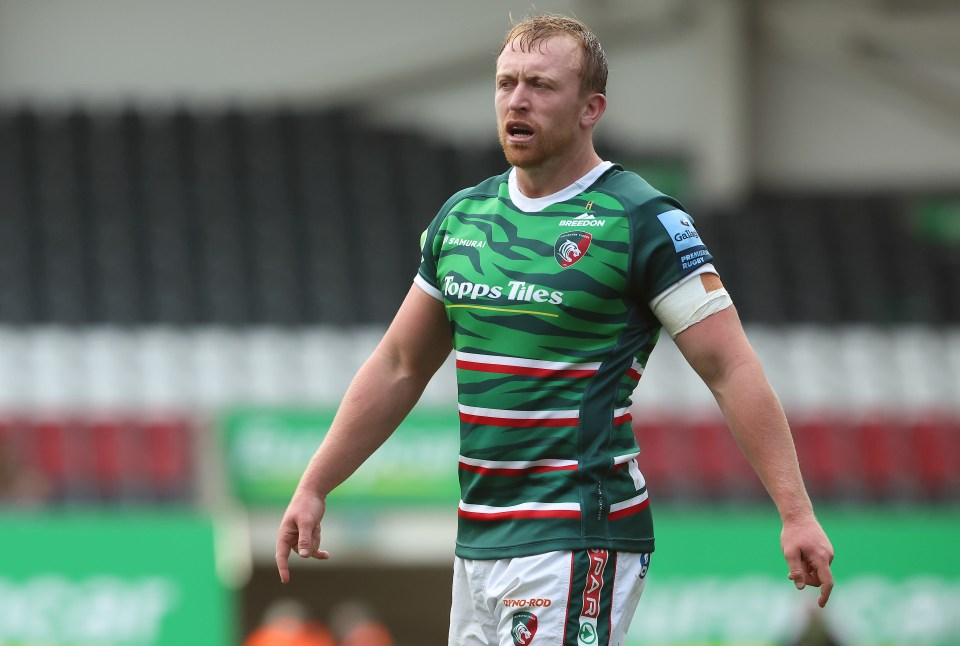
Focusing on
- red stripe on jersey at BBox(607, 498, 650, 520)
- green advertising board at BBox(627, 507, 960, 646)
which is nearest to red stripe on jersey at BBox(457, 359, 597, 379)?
red stripe on jersey at BBox(607, 498, 650, 520)

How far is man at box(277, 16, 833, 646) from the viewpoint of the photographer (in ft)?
9.40

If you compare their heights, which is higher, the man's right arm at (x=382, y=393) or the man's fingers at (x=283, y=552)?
the man's right arm at (x=382, y=393)

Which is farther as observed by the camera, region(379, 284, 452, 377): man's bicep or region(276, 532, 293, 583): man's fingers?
region(379, 284, 452, 377): man's bicep

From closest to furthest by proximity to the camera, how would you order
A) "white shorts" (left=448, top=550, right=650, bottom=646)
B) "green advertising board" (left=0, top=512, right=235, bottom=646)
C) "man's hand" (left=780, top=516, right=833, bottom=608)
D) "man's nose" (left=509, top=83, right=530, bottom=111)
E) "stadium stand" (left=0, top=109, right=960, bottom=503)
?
"man's hand" (left=780, top=516, right=833, bottom=608), "white shorts" (left=448, top=550, right=650, bottom=646), "man's nose" (left=509, top=83, right=530, bottom=111), "green advertising board" (left=0, top=512, right=235, bottom=646), "stadium stand" (left=0, top=109, right=960, bottom=503)

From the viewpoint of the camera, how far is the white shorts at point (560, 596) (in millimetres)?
2848

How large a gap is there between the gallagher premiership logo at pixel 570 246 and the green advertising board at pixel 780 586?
5547mm

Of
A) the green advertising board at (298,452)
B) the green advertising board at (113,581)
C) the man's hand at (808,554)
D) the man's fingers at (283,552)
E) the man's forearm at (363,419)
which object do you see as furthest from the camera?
the green advertising board at (298,452)

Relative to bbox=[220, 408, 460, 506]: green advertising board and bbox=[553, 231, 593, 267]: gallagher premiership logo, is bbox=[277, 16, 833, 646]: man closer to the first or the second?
bbox=[553, 231, 593, 267]: gallagher premiership logo

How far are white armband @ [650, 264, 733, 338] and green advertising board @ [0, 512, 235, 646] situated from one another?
18.9 ft

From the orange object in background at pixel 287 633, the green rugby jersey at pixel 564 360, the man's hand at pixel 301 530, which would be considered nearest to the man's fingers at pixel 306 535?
the man's hand at pixel 301 530

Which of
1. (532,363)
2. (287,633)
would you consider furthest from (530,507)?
(287,633)

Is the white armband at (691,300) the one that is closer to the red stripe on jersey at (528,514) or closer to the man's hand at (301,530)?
the red stripe on jersey at (528,514)

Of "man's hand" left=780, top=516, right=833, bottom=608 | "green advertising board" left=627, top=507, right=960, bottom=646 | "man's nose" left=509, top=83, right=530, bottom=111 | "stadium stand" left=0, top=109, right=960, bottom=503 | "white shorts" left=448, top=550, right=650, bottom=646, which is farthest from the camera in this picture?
"stadium stand" left=0, top=109, right=960, bottom=503

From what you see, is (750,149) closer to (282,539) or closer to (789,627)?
(789,627)
